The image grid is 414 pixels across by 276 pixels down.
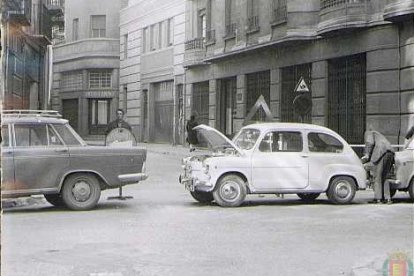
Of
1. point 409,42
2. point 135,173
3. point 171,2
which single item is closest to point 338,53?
point 409,42

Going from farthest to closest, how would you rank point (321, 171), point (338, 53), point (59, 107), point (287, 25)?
point (59, 107), point (287, 25), point (338, 53), point (321, 171)

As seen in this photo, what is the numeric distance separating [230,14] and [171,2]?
5.49m

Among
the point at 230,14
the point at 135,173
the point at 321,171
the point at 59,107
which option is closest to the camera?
the point at 135,173

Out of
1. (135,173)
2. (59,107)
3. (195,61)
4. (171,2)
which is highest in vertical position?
(171,2)

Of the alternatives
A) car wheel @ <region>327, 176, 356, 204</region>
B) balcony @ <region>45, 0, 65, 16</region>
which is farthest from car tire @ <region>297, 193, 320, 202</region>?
balcony @ <region>45, 0, 65, 16</region>

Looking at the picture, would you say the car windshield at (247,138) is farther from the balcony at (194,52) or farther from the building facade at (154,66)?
the building facade at (154,66)

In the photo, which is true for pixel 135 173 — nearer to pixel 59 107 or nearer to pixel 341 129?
pixel 341 129

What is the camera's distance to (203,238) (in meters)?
8.26

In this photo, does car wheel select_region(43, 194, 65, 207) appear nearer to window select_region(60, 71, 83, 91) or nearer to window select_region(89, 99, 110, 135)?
window select_region(89, 99, 110, 135)

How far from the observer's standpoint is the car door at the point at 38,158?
405 inches

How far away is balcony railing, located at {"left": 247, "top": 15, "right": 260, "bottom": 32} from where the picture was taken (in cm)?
2490

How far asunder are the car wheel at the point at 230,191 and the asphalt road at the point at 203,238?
18cm

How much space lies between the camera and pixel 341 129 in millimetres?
19984

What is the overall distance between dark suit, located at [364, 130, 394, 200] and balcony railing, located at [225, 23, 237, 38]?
15.2 meters
